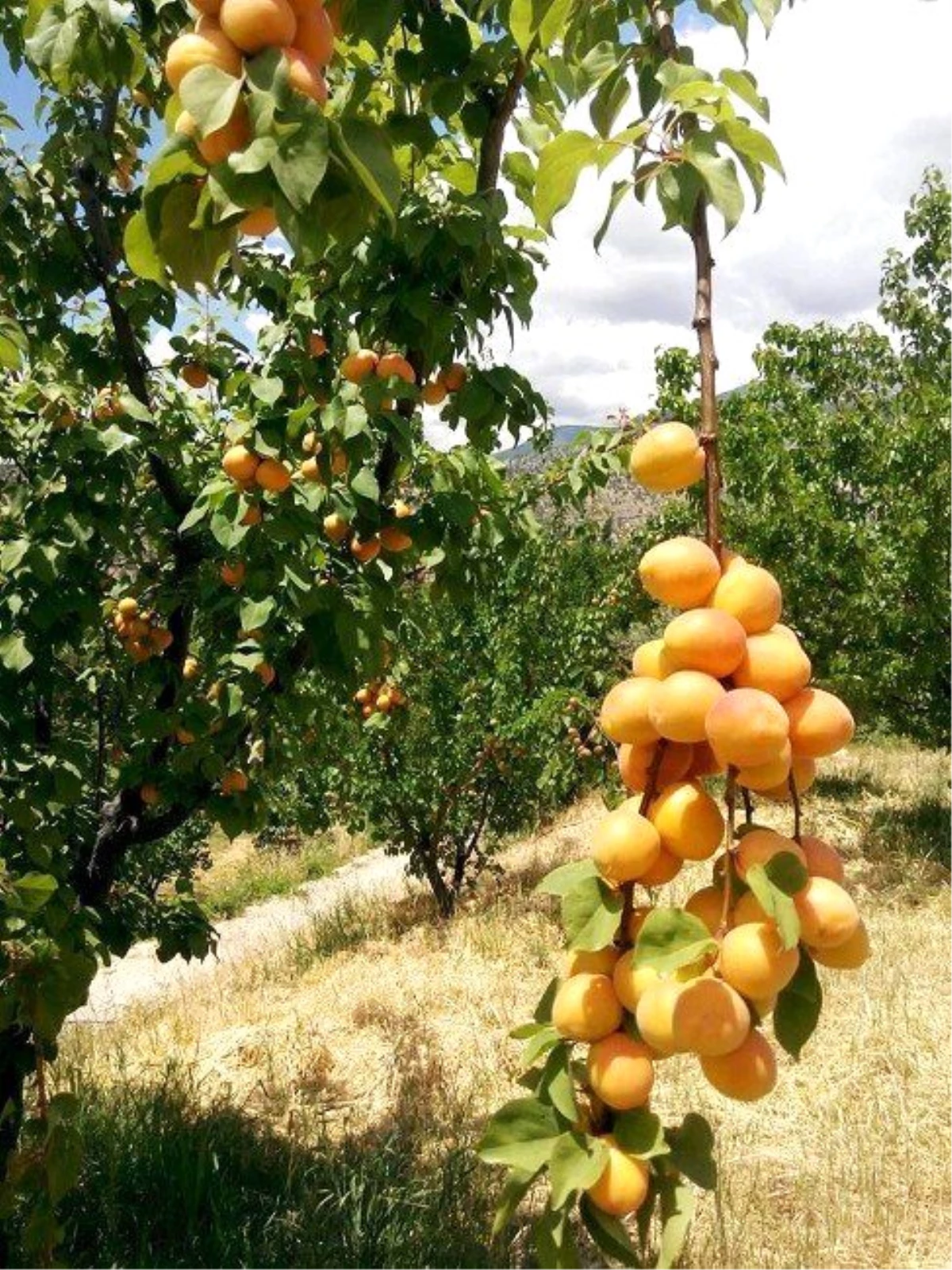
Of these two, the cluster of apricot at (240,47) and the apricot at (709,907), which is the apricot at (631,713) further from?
the cluster of apricot at (240,47)

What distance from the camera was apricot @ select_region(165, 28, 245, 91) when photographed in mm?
639

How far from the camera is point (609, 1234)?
74cm

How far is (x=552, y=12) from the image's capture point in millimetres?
1032

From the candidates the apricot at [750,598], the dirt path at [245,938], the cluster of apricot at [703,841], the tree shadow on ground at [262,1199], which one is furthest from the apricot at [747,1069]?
the dirt path at [245,938]

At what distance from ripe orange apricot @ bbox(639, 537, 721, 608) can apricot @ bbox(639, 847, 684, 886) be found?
0.20 meters

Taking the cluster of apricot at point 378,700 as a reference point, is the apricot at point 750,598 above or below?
above

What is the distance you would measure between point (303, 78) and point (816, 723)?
0.59 meters

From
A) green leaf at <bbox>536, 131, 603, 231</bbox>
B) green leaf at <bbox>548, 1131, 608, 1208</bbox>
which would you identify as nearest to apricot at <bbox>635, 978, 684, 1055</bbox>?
green leaf at <bbox>548, 1131, 608, 1208</bbox>

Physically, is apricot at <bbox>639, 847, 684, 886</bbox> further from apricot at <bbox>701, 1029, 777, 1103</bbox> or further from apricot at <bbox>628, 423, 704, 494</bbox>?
apricot at <bbox>628, 423, 704, 494</bbox>

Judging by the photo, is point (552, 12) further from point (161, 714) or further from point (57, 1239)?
point (161, 714)

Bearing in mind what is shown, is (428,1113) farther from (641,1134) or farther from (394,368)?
(641,1134)

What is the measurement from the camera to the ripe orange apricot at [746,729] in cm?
67

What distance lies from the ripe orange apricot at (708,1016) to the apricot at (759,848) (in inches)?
3.3

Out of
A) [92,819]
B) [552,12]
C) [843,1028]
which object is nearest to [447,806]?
[843,1028]
